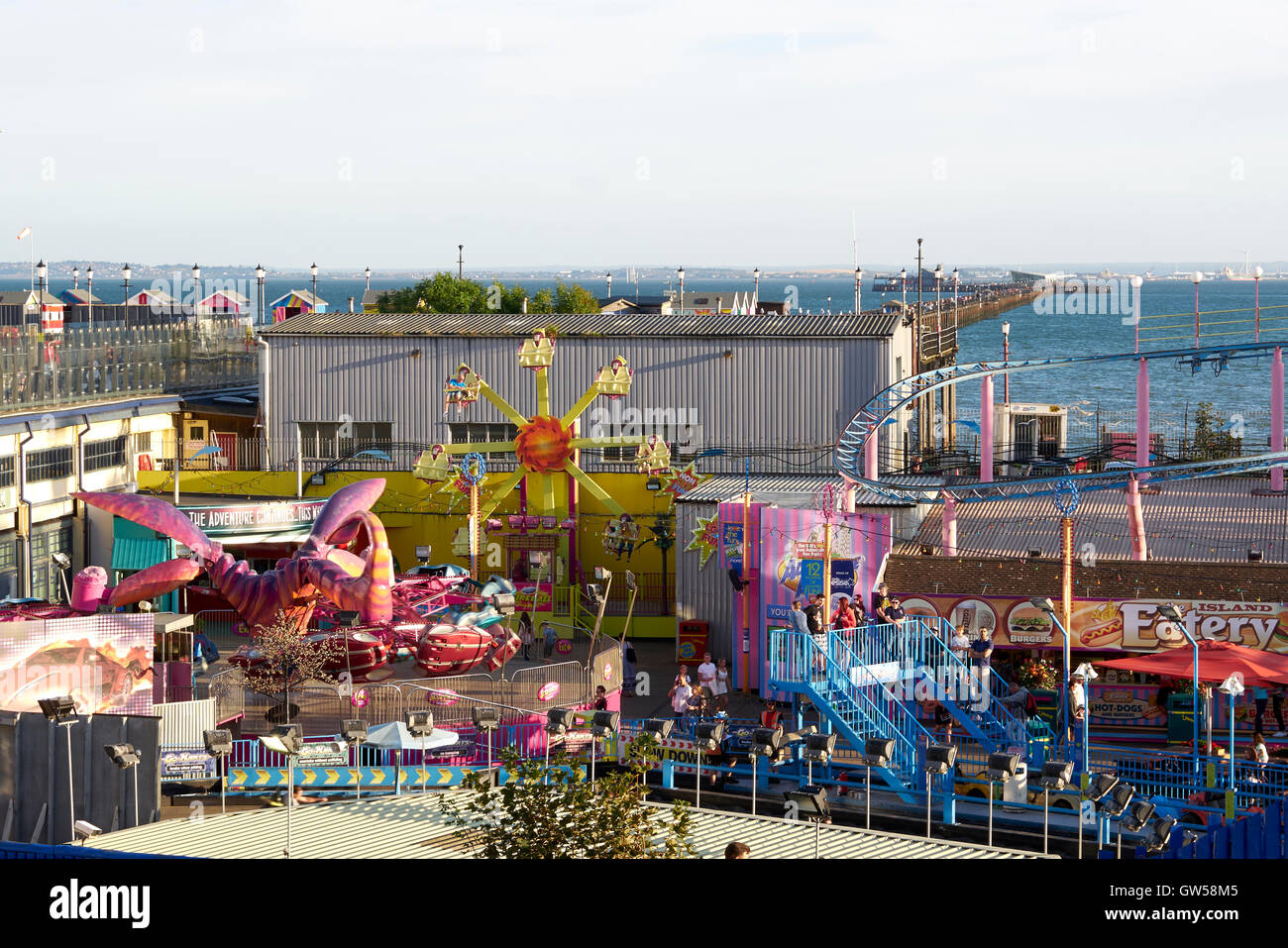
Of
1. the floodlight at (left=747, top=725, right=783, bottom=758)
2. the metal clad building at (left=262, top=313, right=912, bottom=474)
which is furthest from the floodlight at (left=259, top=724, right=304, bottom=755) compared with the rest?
the metal clad building at (left=262, top=313, right=912, bottom=474)

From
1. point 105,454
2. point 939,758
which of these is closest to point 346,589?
point 105,454

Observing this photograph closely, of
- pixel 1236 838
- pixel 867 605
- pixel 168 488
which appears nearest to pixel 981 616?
pixel 867 605

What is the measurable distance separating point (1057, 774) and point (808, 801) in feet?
10.6

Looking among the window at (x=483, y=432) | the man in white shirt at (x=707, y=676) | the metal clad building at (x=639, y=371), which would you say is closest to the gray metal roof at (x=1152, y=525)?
the man in white shirt at (x=707, y=676)

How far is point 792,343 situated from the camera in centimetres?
4091

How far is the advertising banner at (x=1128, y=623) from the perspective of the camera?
92.9ft

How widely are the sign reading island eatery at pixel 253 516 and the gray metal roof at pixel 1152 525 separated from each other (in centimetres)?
1388

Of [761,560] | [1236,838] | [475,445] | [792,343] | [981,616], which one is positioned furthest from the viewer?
[792,343]

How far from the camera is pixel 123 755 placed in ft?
66.5

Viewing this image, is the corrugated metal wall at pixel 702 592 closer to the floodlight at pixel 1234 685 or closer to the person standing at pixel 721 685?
the person standing at pixel 721 685

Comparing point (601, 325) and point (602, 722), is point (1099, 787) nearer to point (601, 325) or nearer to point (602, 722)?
point (602, 722)

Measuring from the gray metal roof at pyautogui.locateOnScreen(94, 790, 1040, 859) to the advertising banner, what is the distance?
976cm
